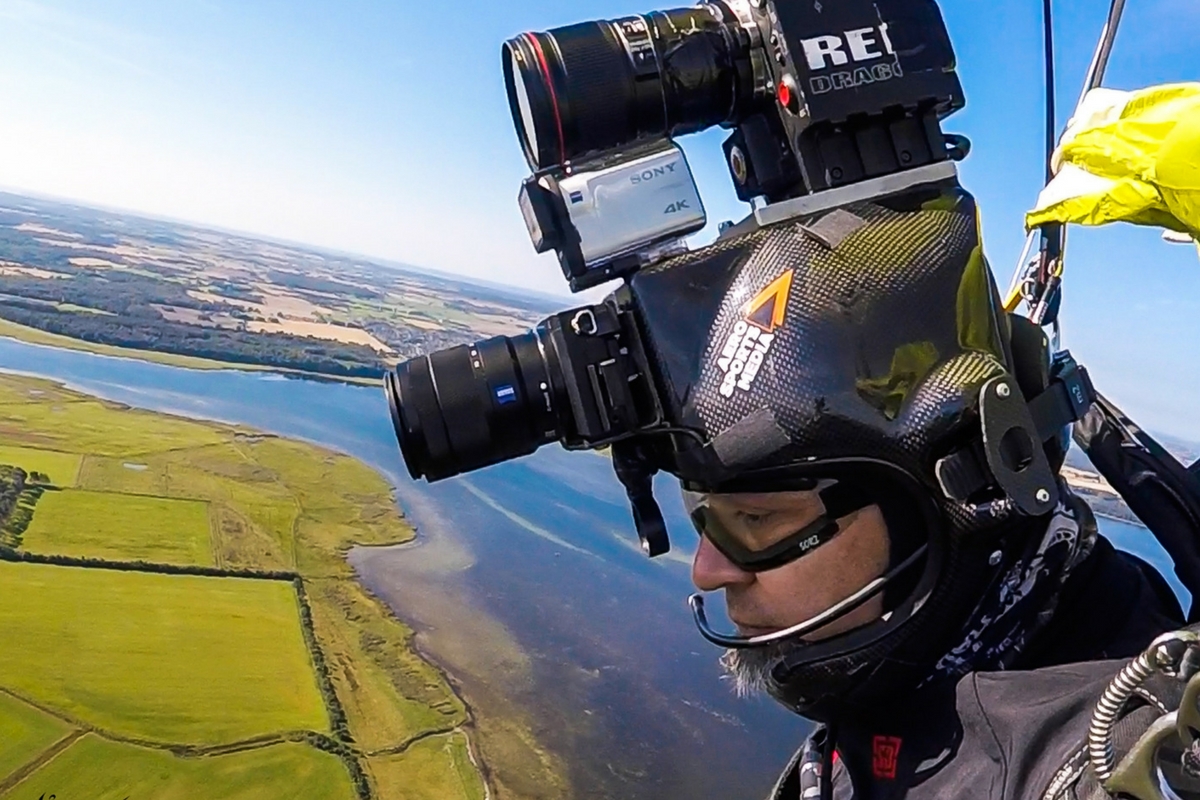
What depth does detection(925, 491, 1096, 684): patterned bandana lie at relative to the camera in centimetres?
90

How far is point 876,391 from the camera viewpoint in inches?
33.7

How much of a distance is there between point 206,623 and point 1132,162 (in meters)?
5.40

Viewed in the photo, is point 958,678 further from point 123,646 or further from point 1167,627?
point 123,646

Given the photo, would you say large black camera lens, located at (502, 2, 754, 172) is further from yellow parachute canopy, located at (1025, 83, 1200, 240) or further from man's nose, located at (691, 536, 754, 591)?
man's nose, located at (691, 536, 754, 591)

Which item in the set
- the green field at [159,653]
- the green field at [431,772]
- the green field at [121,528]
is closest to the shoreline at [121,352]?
the green field at [121,528]

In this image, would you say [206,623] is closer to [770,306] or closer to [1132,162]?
[770,306]

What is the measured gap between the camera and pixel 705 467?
917mm

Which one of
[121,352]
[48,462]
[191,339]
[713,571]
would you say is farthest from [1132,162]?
[121,352]

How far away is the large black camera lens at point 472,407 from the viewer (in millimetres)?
1005

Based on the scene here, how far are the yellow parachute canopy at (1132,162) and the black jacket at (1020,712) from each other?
1.20 ft

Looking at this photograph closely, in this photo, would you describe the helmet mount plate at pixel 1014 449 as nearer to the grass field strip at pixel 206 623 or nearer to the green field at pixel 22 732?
the grass field strip at pixel 206 623

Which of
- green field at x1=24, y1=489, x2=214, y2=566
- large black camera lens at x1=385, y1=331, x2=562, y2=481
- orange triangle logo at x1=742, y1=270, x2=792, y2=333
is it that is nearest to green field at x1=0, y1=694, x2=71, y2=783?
green field at x1=24, y1=489, x2=214, y2=566

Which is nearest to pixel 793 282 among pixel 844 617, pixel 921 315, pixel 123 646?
pixel 921 315

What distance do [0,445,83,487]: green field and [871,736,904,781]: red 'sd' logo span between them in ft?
22.9
